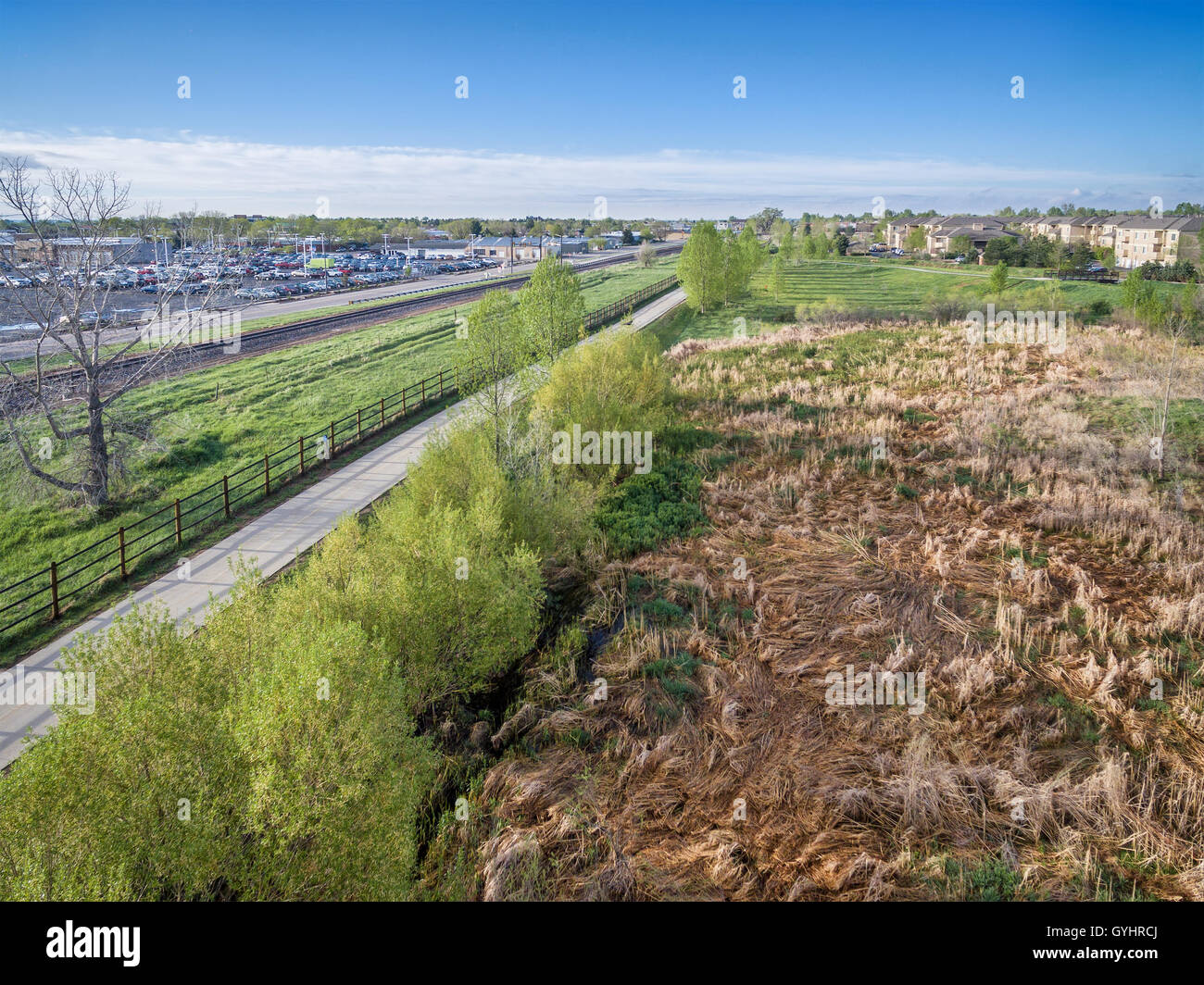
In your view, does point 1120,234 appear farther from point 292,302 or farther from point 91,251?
point 91,251

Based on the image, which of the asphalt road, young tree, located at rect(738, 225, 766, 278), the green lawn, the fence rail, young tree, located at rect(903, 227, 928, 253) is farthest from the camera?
young tree, located at rect(903, 227, 928, 253)

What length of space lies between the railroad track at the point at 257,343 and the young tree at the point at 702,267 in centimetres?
1281

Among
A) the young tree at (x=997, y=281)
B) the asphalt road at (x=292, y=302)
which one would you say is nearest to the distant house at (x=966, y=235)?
the young tree at (x=997, y=281)

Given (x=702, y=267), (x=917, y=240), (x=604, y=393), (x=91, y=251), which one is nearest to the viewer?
(x=91, y=251)

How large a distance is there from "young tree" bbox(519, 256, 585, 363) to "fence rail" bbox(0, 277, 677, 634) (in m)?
5.97

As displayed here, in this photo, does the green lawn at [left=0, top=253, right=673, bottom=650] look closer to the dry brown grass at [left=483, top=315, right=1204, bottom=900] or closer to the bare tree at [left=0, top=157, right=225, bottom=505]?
the bare tree at [left=0, top=157, right=225, bottom=505]

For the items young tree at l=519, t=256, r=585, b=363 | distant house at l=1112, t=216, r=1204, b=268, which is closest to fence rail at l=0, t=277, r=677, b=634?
young tree at l=519, t=256, r=585, b=363

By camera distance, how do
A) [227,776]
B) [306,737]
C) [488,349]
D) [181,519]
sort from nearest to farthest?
[227,776]
[306,737]
[181,519]
[488,349]

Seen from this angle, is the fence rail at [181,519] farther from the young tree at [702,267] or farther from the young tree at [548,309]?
the young tree at [702,267]

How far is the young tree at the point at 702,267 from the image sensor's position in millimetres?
60219

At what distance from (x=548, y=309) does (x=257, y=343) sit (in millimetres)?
27847

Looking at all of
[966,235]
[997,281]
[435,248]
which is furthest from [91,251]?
[435,248]

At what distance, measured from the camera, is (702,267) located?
198ft

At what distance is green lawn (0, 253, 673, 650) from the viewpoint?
21.1 m
